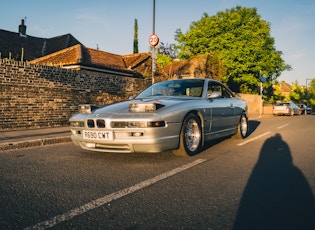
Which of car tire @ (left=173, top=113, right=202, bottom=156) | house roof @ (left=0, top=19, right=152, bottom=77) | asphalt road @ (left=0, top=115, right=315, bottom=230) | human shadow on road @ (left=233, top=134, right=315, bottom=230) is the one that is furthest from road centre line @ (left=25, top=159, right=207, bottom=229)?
house roof @ (left=0, top=19, right=152, bottom=77)

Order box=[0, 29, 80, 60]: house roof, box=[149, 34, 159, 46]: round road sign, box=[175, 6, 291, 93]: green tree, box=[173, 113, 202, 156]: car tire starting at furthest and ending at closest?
box=[175, 6, 291, 93]: green tree
box=[0, 29, 80, 60]: house roof
box=[149, 34, 159, 46]: round road sign
box=[173, 113, 202, 156]: car tire

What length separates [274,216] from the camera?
6.89 ft

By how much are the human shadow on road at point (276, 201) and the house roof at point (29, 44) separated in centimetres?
2380

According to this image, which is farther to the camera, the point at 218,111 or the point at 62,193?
the point at 218,111

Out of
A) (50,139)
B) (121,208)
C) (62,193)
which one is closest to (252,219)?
(121,208)

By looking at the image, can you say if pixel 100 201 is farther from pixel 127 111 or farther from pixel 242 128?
pixel 242 128

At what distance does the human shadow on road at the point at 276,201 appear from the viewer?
1978mm

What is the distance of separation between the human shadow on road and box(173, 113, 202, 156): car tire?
110cm

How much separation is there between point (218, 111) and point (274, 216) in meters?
3.33

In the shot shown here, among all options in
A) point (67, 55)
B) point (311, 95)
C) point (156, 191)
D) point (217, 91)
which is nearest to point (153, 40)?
point (217, 91)

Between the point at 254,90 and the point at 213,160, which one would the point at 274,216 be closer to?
the point at 213,160

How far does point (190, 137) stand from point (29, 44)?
2702 cm

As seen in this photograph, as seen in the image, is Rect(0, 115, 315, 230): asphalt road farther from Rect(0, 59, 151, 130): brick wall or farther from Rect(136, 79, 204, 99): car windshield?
Rect(0, 59, 151, 130): brick wall

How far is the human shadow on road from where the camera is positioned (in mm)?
1978
